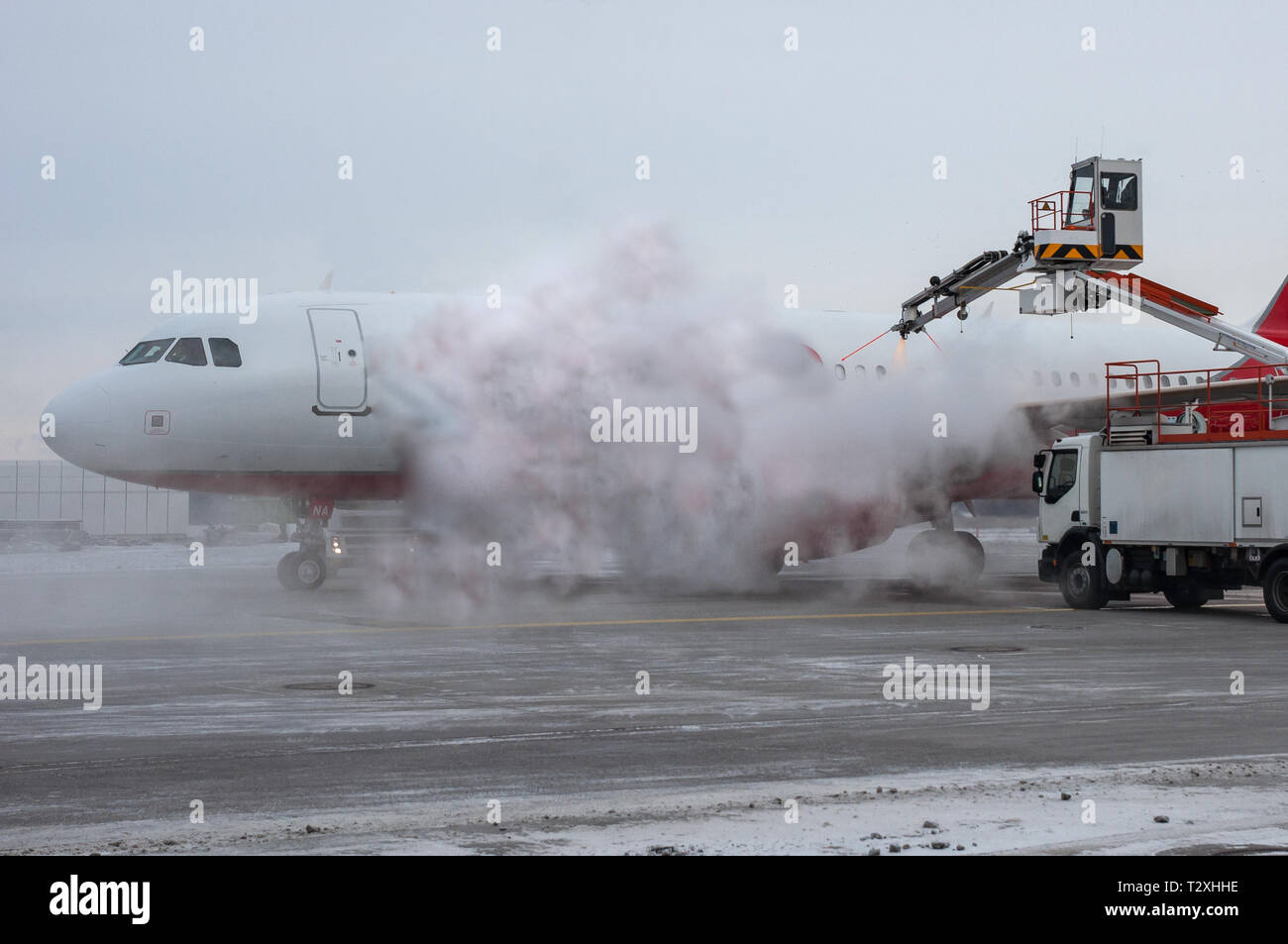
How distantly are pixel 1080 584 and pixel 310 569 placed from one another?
13260 mm

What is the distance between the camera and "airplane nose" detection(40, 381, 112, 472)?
22.3 m

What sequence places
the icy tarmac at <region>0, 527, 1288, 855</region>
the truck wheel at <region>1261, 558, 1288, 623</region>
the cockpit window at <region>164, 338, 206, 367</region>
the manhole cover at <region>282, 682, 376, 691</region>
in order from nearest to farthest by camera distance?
the icy tarmac at <region>0, 527, 1288, 855</region>
the manhole cover at <region>282, 682, 376, 691</region>
the truck wheel at <region>1261, 558, 1288, 623</region>
the cockpit window at <region>164, 338, 206, 367</region>

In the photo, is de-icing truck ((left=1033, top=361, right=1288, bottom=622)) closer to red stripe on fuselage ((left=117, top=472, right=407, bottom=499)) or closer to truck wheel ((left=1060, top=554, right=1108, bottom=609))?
truck wheel ((left=1060, top=554, right=1108, bottom=609))

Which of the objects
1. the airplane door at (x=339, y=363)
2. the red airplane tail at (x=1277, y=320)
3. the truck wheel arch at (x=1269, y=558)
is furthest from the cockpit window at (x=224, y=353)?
the red airplane tail at (x=1277, y=320)

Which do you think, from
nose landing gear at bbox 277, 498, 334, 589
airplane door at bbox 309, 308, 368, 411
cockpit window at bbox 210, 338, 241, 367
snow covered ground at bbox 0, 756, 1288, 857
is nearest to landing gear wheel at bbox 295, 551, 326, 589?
nose landing gear at bbox 277, 498, 334, 589

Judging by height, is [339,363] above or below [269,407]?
above

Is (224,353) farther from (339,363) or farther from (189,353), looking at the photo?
(339,363)

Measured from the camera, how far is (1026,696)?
12.3m

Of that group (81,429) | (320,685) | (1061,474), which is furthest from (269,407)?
(1061,474)

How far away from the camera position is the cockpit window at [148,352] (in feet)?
76.9

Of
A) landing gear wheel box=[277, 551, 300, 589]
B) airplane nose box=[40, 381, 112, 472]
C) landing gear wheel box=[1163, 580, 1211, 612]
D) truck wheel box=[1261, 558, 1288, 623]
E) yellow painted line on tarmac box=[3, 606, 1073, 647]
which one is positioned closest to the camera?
yellow painted line on tarmac box=[3, 606, 1073, 647]

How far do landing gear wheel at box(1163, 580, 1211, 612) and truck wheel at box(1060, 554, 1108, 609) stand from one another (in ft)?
3.44

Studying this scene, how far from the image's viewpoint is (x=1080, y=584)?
2273cm
